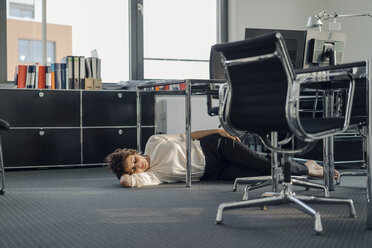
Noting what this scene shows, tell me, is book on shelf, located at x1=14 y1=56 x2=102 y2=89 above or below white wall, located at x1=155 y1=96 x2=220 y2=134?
above

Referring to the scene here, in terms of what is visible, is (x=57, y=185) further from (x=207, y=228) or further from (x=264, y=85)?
(x=264, y=85)

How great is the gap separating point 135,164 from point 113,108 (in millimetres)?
1457

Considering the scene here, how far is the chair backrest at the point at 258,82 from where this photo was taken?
1.79 m

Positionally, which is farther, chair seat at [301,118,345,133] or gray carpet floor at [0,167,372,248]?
chair seat at [301,118,345,133]

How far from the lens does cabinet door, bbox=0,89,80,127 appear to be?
13.4ft

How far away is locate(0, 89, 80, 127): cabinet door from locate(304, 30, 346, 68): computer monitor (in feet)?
7.46

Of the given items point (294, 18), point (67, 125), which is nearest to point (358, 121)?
point (67, 125)

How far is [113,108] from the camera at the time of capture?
4418 millimetres

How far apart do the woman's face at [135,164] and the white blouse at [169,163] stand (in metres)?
0.04

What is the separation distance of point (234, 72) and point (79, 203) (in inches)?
45.3

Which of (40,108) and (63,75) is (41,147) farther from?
(63,75)

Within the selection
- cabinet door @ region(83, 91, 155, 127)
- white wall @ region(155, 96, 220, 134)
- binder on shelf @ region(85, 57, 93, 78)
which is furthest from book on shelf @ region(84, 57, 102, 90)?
white wall @ region(155, 96, 220, 134)

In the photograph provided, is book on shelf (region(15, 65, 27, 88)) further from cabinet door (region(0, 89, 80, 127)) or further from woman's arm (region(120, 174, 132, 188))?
woman's arm (region(120, 174, 132, 188))

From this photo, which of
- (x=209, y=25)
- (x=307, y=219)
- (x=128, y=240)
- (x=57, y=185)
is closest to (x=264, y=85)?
(x=307, y=219)
